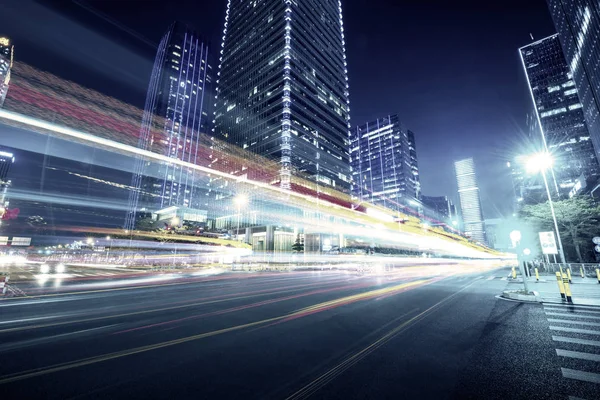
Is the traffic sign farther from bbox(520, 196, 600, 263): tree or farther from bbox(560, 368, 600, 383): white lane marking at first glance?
bbox(560, 368, 600, 383): white lane marking

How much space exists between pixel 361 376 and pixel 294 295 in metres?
9.05

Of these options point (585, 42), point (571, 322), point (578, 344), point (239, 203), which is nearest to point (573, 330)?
point (571, 322)

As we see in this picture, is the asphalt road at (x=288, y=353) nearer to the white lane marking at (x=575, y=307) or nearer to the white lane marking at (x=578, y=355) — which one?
the white lane marking at (x=578, y=355)

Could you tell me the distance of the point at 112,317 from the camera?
8344mm

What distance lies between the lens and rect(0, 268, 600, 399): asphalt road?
3.88m

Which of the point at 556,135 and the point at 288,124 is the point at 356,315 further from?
the point at 556,135

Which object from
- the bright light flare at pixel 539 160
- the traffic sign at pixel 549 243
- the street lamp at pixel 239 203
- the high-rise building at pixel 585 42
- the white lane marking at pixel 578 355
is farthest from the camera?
the street lamp at pixel 239 203

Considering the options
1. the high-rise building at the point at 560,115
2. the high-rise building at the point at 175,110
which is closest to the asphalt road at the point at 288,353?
the high-rise building at the point at 560,115

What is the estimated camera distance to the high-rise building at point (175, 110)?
141250 millimetres

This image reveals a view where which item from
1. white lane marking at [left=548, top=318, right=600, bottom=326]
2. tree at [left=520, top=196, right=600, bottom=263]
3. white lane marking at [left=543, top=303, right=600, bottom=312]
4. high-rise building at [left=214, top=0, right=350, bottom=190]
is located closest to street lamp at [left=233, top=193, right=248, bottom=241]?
high-rise building at [left=214, top=0, right=350, bottom=190]

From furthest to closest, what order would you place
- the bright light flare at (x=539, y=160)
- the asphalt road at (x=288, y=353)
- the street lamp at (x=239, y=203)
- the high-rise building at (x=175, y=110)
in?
the high-rise building at (x=175, y=110)
the street lamp at (x=239, y=203)
the bright light flare at (x=539, y=160)
the asphalt road at (x=288, y=353)

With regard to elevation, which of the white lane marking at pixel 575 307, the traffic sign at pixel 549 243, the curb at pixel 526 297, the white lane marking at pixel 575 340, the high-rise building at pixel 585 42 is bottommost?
the white lane marking at pixel 575 340

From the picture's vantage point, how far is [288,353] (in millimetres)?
5363

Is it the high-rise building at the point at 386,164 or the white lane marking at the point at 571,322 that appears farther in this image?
the high-rise building at the point at 386,164
